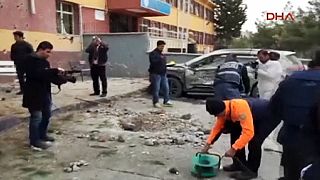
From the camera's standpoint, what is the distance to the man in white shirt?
7.95m

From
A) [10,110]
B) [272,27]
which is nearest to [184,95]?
[10,110]

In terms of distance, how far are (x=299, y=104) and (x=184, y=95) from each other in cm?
1061

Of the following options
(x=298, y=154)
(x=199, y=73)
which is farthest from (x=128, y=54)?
(x=298, y=154)

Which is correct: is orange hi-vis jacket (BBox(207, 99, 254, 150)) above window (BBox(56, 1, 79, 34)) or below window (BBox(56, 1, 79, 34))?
below

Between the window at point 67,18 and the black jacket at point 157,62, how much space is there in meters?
9.06

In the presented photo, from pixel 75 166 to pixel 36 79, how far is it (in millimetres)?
1444

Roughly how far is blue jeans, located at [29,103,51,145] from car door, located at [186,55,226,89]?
291 inches

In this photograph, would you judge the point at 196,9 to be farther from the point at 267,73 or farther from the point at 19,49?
the point at 267,73

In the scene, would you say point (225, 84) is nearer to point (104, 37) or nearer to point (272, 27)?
point (104, 37)

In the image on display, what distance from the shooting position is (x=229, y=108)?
204 inches

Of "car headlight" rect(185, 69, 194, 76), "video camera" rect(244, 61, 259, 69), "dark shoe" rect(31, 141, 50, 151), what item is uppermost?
"video camera" rect(244, 61, 259, 69)

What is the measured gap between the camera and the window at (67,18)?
63.7 ft

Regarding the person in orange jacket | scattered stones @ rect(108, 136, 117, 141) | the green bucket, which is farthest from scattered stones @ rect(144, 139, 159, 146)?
the person in orange jacket

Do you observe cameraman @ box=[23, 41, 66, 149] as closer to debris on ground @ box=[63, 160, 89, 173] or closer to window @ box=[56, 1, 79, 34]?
debris on ground @ box=[63, 160, 89, 173]
